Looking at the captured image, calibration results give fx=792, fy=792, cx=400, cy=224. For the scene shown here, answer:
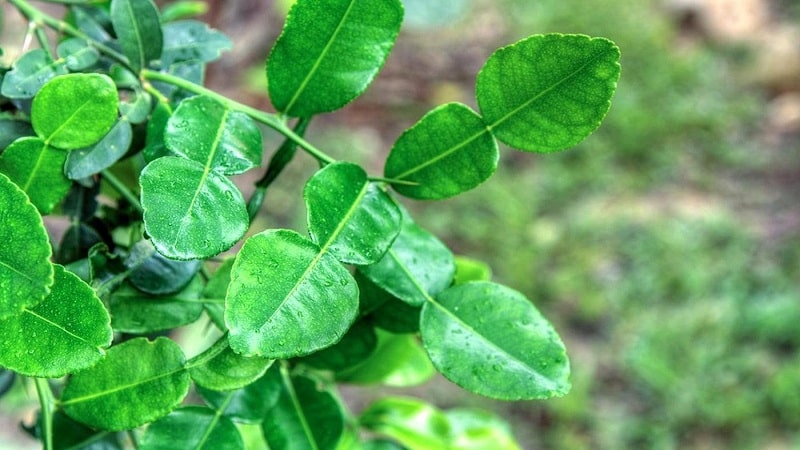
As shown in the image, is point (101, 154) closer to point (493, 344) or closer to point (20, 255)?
point (20, 255)

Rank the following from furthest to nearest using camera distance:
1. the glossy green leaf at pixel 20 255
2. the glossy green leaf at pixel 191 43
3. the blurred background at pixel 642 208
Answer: the blurred background at pixel 642 208, the glossy green leaf at pixel 191 43, the glossy green leaf at pixel 20 255

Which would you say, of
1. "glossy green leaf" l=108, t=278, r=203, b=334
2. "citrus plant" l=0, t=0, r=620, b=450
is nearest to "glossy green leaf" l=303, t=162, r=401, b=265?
"citrus plant" l=0, t=0, r=620, b=450

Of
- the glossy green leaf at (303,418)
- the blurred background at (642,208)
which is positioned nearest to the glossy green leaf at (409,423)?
the glossy green leaf at (303,418)

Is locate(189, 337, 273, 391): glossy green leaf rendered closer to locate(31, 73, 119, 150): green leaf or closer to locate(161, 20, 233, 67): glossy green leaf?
locate(31, 73, 119, 150): green leaf

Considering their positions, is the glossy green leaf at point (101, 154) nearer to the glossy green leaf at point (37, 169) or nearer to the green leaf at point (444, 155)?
the glossy green leaf at point (37, 169)

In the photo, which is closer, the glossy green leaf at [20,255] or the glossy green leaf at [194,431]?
the glossy green leaf at [20,255]

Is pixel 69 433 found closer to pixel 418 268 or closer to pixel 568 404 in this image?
pixel 418 268
